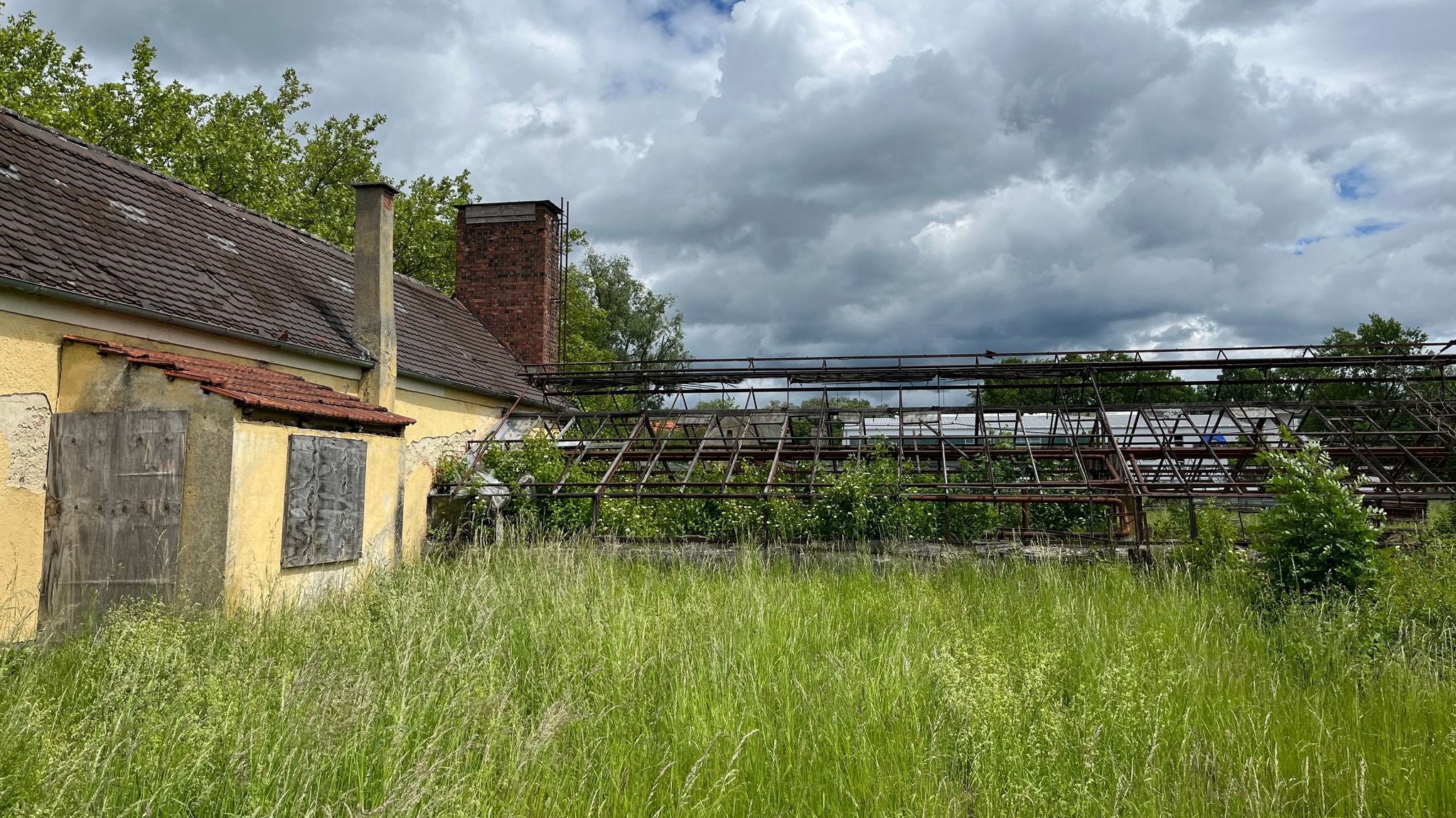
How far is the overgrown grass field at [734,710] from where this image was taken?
10.9 feet

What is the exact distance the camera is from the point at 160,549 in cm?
741

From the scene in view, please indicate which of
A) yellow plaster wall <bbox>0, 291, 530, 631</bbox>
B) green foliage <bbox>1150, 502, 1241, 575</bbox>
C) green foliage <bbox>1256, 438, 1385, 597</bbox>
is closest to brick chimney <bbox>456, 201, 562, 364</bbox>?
yellow plaster wall <bbox>0, 291, 530, 631</bbox>

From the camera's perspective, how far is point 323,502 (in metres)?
8.56

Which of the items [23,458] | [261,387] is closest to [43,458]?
[23,458]

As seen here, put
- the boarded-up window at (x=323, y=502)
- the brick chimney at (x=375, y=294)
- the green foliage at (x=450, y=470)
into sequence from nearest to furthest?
the boarded-up window at (x=323, y=502)
the brick chimney at (x=375, y=294)
the green foliage at (x=450, y=470)

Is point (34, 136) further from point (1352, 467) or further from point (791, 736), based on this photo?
point (1352, 467)

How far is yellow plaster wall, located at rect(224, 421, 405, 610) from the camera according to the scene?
24.3 ft

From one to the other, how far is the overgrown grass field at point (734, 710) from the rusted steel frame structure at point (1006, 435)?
16.3 ft

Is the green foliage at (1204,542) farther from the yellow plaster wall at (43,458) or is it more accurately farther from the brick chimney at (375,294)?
the brick chimney at (375,294)

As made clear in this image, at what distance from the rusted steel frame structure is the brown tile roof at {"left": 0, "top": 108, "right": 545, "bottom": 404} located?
321 cm

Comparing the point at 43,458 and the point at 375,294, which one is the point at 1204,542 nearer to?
the point at 375,294

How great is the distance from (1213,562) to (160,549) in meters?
10.1

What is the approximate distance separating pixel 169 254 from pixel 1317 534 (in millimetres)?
12157

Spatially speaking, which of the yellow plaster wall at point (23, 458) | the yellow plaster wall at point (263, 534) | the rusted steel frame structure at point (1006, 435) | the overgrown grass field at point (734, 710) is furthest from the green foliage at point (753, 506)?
the yellow plaster wall at point (23, 458)
